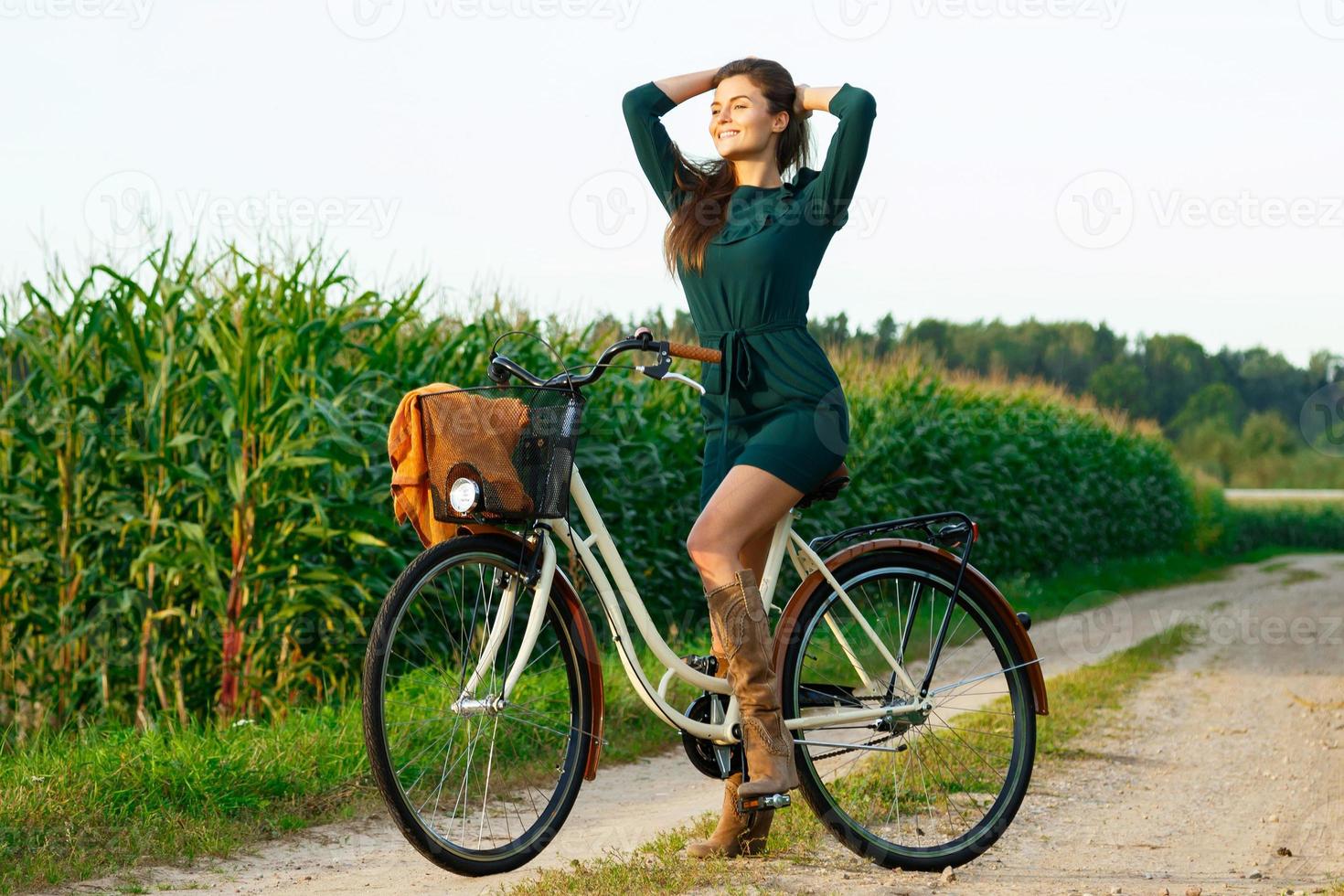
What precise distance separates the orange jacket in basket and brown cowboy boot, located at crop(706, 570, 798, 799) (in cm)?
63

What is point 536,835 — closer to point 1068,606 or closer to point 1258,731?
point 1258,731

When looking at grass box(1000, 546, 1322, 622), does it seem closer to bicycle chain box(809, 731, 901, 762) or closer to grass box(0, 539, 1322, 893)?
grass box(0, 539, 1322, 893)

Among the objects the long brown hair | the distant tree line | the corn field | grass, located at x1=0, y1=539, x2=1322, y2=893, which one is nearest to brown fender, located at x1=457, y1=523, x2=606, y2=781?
grass, located at x1=0, y1=539, x2=1322, y2=893

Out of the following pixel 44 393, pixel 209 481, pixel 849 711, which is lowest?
pixel 849 711

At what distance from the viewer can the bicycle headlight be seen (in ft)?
10.2

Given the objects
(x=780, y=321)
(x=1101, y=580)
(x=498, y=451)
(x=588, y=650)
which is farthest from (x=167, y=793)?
(x=1101, y=580)

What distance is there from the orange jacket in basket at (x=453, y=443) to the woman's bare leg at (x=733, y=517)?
54 cm

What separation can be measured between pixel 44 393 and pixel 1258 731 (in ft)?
20.9

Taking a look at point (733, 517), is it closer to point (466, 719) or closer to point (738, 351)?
point (738, 351)

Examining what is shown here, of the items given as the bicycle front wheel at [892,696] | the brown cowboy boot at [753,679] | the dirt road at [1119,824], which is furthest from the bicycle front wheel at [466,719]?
the bicycle front wheel at [892,696]

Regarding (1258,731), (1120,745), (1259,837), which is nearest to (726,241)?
(1259,837)

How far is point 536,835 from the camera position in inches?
133

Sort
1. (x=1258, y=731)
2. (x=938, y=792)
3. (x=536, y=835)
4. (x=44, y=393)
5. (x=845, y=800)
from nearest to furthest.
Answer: (x=536, y=835), (x=845, y=800), (x=938, y=792), (x=44, y=393), (x=1258, y=731)

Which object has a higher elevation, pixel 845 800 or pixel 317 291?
pixel 317 291
